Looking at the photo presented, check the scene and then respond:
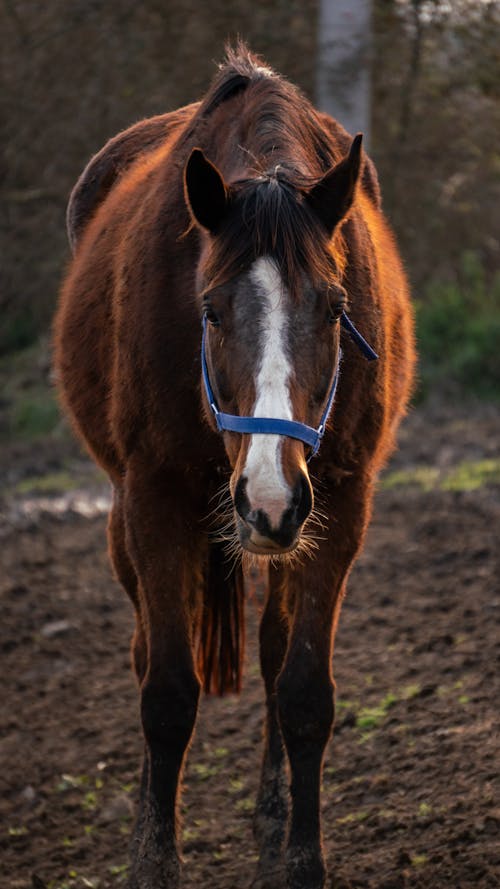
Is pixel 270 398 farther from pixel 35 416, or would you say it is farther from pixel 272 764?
pixel 35 416

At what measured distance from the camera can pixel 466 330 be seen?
1338 cm

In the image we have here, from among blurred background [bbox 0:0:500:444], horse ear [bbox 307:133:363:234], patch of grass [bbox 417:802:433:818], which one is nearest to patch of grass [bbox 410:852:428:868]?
patch of grass [bbox 417:802:433:818]

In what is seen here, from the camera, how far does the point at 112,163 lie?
5332 mm

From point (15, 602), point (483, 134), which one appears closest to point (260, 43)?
point (483, 134)

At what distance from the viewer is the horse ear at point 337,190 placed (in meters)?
3.19

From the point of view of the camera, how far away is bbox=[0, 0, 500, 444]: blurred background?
12.8m

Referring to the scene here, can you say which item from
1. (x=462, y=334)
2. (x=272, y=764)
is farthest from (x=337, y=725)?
(x=462, y=334)

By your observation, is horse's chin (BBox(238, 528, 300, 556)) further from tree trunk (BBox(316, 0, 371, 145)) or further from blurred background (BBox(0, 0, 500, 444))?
blurred background (BBox(0, 0, 500, 444))

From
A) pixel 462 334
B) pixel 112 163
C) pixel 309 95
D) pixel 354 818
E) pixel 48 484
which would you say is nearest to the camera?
pixel 354 818

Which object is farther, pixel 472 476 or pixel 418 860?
pixel 472 476

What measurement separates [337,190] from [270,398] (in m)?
0.64

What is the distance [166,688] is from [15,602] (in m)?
3.57

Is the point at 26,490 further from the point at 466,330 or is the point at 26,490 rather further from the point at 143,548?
the point at 143,548

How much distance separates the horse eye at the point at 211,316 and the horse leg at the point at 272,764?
3.46ft
